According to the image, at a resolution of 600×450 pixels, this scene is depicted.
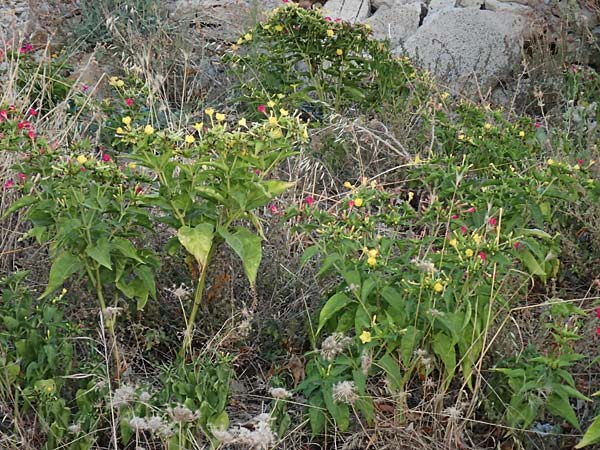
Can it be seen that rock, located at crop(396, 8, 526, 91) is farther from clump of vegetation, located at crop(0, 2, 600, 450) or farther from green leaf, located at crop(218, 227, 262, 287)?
green leaf, located at crop(218, 227, 262, 287)

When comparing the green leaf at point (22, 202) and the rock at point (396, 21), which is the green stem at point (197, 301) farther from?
the rock at point (396, 21)

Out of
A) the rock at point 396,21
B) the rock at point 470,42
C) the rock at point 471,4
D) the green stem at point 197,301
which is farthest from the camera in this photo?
the rock at point 471,4

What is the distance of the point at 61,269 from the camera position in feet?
10.6

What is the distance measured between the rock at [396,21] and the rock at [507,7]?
21.4 inches

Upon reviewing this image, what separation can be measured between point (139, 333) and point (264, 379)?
512 millimetres

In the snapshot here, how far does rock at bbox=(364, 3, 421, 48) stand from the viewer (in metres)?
6.99

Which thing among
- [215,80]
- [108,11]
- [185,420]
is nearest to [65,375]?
[185,420]

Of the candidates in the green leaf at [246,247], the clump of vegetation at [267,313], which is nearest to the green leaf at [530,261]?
the clump of vegetation at [267,313]

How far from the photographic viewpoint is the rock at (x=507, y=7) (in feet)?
A: 23.3

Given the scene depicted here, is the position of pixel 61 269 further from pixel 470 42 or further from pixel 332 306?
pixel 470 42

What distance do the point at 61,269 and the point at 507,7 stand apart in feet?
16.1

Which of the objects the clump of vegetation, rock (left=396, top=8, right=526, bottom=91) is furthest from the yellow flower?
rock (left=396, top=8, right=526, bottom=91)

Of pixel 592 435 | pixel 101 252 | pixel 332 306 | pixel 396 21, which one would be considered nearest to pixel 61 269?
pixel 101 252

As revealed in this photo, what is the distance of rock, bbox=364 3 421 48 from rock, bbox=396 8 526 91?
150mm
